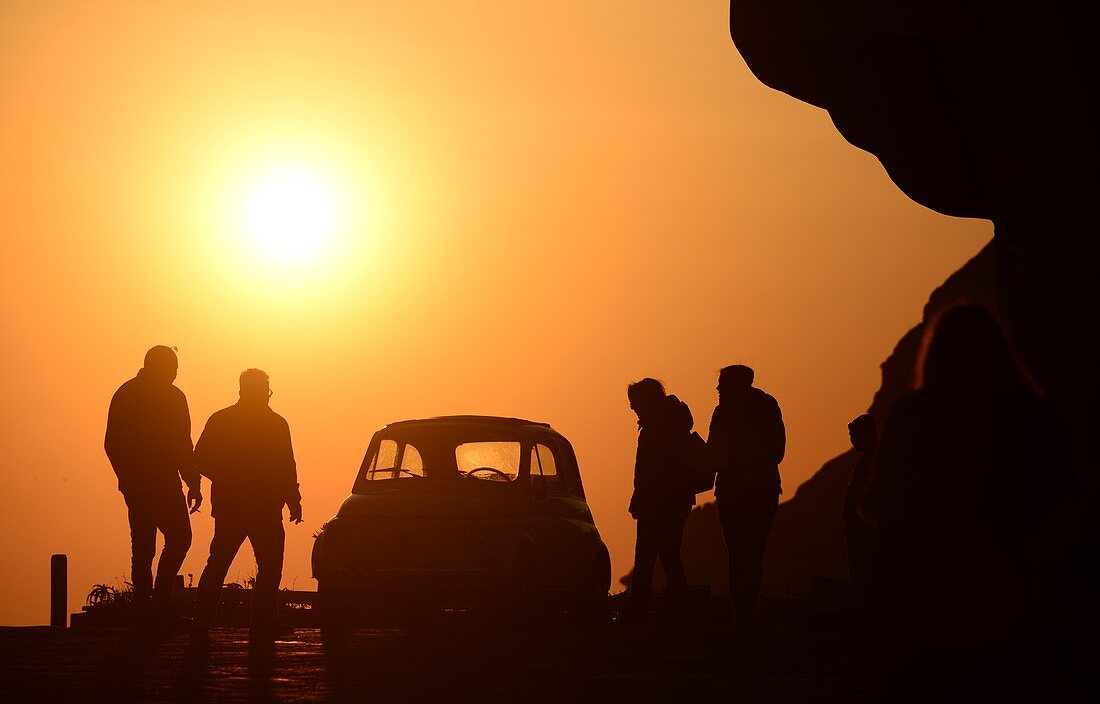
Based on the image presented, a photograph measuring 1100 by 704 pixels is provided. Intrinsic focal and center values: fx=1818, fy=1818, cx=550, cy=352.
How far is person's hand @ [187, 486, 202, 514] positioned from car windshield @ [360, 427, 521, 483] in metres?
1.63

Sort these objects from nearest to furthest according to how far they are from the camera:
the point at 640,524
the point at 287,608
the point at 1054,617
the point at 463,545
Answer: the point at 1054,617 < the point at 463,545 < the point at 640,524 < the point at 287,608

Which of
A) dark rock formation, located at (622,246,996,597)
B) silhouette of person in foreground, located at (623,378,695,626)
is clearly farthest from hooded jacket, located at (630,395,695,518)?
dark rock formation, located at (622,246,996,597)

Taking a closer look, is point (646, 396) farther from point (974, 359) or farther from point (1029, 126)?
point (974, 359)

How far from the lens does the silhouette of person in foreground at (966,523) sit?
20.7 ft

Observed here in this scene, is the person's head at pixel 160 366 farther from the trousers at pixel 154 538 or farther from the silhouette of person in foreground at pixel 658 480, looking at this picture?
the silhouette of person in foreground at pixel 658 480

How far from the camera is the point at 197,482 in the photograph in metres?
15.4

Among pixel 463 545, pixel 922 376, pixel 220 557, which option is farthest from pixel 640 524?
pixel 922 376

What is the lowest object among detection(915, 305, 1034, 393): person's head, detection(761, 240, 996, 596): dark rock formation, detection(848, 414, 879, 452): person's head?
detection(915, 305, 1034, 393): person's head

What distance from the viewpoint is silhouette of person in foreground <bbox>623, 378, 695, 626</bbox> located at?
16422 millimetres

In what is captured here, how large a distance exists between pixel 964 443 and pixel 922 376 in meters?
0.31

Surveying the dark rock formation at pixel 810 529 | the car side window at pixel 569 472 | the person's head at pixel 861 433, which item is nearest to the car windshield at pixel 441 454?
the car side window at pixel 569 472

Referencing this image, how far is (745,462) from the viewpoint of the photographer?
15305 mm

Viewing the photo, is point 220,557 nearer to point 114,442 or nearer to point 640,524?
point 114,442

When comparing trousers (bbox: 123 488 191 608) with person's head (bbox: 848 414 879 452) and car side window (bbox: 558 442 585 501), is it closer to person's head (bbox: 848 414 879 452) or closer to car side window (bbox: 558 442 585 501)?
car side window (bbox: 558 442 585 501)
